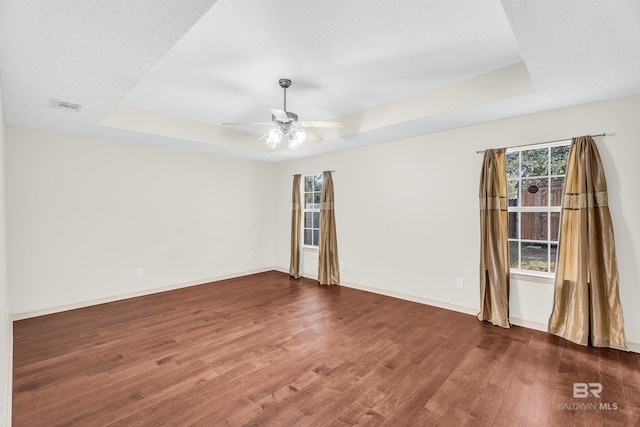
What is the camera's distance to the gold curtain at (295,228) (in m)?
5.90

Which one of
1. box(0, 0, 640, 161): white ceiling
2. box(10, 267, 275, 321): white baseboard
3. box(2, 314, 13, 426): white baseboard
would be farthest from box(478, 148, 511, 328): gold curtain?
box(10, 267, 275, 321): white baseboard

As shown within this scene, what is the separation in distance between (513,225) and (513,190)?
16.7 inches

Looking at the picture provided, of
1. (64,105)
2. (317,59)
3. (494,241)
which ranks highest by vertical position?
(317,59)

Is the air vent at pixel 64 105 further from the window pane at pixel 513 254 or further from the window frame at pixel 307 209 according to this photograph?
the window pane at pixel 513 254

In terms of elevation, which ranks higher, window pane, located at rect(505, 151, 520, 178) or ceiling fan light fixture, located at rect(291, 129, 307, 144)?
ceiling fan light fixture, located at rect(291, 129, 307, 144)

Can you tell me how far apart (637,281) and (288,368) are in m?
3.35

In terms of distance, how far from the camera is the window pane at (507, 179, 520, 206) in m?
3.53

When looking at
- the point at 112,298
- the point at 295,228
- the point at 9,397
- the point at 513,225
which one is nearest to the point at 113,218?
the point at 112,298

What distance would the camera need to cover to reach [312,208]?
6020 millimetres

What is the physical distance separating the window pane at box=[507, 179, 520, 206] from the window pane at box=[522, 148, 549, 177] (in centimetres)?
13

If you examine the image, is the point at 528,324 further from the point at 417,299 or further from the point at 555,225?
the point at 417,299

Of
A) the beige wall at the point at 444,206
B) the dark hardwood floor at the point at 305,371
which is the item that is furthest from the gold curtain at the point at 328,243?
the dark hardwood floor at the point at 305,371

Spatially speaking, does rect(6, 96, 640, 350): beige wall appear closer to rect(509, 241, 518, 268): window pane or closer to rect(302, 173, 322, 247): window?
Result: rect(509, 241, 518, 268): window pane

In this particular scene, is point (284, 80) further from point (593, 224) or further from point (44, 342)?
point (44, 342)
